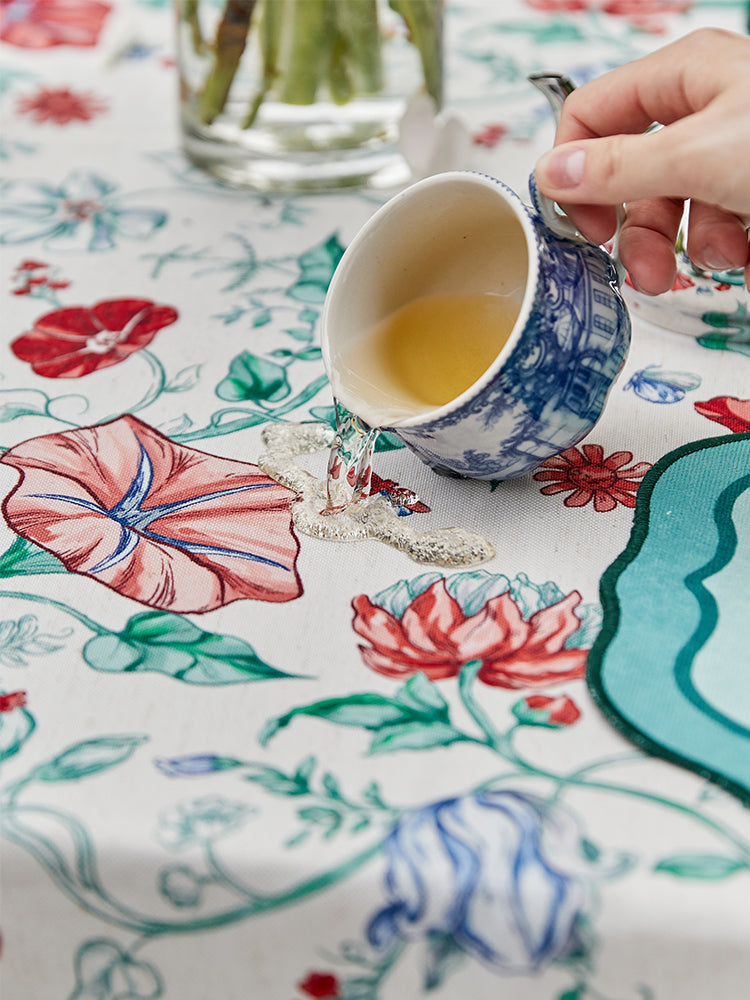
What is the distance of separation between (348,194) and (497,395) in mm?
449

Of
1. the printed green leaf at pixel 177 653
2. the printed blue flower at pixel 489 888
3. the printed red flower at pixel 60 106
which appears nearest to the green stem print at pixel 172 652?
the printed green leaf at pixel 177 653

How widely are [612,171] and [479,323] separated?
11cm

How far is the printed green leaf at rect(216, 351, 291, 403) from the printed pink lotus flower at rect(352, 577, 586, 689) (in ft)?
0.64

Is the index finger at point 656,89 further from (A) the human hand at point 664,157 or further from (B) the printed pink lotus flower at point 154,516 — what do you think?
(B) the printed pink lotus flower at point 154,516

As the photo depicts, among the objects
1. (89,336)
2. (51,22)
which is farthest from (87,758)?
(51,22)

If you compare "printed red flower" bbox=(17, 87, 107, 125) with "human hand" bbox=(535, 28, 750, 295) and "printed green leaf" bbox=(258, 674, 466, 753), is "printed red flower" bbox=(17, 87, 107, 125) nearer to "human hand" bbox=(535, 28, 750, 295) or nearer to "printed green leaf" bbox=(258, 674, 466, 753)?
"human hand" bbox=(535, 28, 750, 295)

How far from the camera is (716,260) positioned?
63 centimetres

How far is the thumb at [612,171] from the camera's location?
1.67ft

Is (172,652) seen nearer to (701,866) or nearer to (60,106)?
(701,866)

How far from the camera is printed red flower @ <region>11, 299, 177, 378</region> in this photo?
694 mm

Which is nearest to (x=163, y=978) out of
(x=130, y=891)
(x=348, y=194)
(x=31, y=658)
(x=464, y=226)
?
(x=130, y=891)

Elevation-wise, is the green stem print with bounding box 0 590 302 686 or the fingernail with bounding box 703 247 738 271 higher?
the fingernail with bounding box 703 247 738 271

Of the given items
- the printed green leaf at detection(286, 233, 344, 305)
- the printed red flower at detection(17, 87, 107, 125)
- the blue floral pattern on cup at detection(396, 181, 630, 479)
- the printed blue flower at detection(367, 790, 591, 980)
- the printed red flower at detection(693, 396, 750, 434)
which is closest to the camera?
the printed blue flower at detection(367, 790, 591, 980)

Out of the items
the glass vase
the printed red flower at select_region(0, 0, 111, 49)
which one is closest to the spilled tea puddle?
the glass vase
